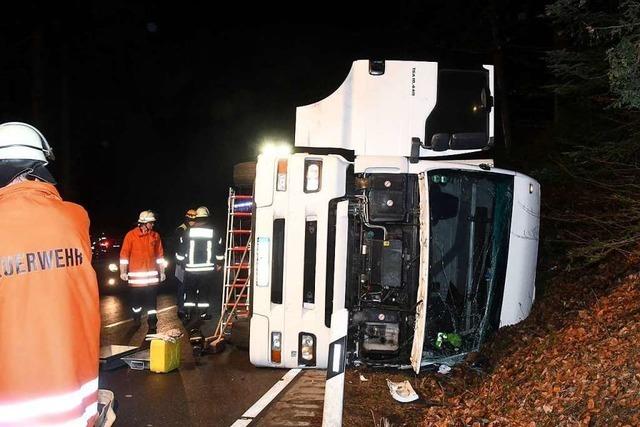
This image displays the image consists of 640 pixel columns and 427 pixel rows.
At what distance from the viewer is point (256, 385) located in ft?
22.2

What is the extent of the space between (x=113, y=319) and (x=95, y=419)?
899 centimetres

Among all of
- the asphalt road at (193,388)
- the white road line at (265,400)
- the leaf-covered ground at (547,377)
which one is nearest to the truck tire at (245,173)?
the asphalt road at (193,388)

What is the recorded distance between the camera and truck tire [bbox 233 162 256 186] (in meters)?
7.55

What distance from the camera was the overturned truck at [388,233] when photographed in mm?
5508

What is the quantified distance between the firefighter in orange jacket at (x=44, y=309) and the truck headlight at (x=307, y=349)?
337 centimetres

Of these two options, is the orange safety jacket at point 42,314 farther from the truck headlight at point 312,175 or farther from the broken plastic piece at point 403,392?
the broken plastic piece at point 403,392

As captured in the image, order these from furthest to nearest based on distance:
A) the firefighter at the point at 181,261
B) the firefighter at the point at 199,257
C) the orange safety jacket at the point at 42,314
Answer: the firefighter at the point at 181,261 → the firefighter at the point at 199,257 → the orange safety jacket at the point at 42,314

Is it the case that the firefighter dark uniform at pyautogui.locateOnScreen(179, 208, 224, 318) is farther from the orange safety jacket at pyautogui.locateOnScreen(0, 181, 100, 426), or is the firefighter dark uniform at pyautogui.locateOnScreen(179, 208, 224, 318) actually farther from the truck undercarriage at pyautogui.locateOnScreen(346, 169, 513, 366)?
the orange safety jacket at pyautogui.locateOnScreen(0, 181, 100, 426)

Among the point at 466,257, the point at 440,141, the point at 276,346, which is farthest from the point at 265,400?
the point at 440,141

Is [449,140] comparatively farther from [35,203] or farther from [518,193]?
[35,203]

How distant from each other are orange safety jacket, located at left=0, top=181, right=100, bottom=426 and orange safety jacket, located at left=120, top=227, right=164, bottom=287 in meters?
7.99

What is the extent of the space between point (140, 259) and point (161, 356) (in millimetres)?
3138

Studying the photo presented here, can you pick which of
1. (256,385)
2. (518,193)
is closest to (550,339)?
(518,193)

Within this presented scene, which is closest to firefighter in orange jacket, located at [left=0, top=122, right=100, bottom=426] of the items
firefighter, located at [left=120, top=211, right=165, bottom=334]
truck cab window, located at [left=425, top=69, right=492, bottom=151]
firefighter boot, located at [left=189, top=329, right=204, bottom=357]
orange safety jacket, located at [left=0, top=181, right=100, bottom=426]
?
orange safety jacket, located at [left=0, top=181, right=100, bottom=426]
